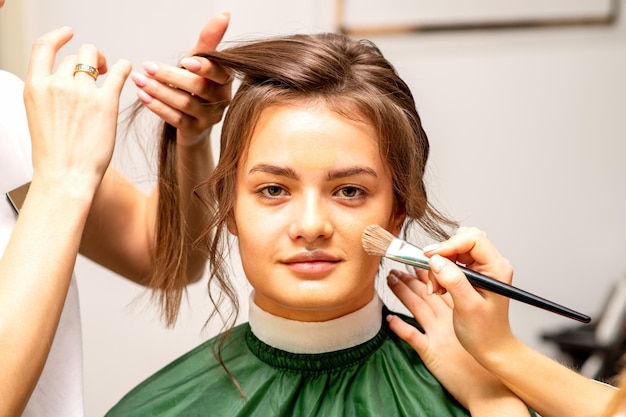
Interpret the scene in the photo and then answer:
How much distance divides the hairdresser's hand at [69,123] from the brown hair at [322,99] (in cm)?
16

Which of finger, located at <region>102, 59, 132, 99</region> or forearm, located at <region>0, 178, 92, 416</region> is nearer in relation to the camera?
forearm, located at <region>0, 178, 92, 416</region>

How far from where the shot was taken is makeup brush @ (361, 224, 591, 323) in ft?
2.86

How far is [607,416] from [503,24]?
66.3 inches

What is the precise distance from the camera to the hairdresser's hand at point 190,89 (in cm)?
109

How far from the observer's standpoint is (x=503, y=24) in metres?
2.26

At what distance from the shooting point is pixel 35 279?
0.86m

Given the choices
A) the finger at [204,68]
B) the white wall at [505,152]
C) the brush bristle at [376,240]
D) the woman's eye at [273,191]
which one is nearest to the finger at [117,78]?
A: the finger at [204,68]

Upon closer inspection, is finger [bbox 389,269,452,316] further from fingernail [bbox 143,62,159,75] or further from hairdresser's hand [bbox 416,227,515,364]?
fingernail [bbox 143,62,159,75]

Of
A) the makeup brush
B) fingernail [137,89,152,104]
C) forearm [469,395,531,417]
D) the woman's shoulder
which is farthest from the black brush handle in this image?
fingernail [137,89,152,104]

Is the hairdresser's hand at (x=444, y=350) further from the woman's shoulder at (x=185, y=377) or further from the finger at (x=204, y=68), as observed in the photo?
the finger at (x=204, y=68)

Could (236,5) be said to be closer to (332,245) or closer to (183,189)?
(183,189)

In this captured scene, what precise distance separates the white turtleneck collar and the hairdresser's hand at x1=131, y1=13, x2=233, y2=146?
280 mm

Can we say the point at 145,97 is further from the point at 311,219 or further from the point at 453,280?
the point at 453,280

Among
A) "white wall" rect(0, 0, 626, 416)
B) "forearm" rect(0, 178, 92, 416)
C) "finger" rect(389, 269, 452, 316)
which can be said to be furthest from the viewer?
"white wall" rect(0, 0, 626, 416)
